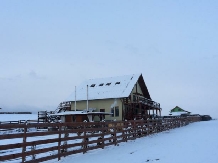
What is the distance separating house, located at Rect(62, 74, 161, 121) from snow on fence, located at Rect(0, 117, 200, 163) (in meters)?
7.77

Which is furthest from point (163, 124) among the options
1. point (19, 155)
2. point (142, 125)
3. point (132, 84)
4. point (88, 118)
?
point (19, 155)

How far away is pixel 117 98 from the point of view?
35969mm

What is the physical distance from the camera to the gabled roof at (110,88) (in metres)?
36.3

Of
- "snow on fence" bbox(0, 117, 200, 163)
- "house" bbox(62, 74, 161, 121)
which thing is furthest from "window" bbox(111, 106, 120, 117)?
"snow on fence" bbox(0, 117, 200, 163)

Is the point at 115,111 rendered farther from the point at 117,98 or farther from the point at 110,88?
the point at 110,88

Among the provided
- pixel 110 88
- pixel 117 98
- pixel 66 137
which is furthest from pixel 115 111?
pixel 66 137

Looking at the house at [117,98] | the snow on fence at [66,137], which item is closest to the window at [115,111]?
the house at [117,98]

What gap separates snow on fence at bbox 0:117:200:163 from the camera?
26.0 feet

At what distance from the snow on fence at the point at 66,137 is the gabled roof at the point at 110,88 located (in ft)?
30.6

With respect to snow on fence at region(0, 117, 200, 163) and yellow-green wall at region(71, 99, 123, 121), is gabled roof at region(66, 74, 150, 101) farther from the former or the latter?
snow on fence at region(0, 117, 200, 163)

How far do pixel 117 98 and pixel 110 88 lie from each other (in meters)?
2.97

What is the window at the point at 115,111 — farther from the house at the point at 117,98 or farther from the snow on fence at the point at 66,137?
the snow on fence at the point at 66,137

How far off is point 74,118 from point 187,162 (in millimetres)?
26031

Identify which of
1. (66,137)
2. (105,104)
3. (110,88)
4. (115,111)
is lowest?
(66,137)
